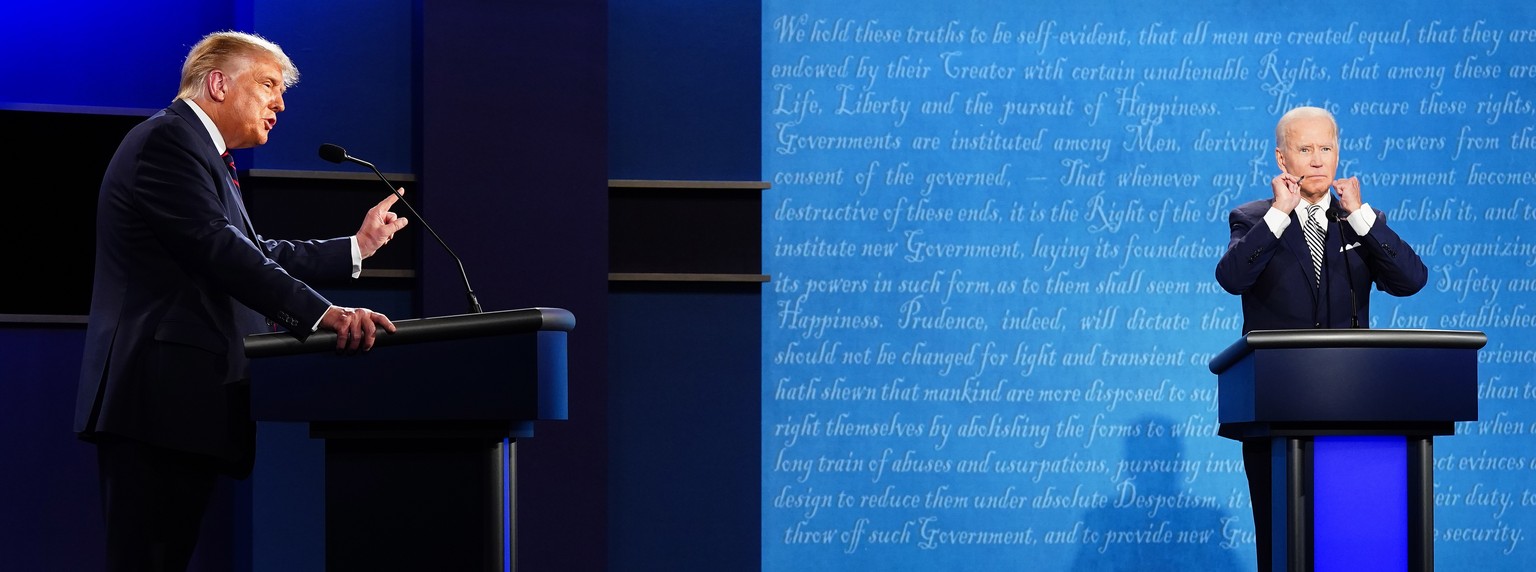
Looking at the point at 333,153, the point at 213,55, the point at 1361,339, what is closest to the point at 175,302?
the point at 333,153

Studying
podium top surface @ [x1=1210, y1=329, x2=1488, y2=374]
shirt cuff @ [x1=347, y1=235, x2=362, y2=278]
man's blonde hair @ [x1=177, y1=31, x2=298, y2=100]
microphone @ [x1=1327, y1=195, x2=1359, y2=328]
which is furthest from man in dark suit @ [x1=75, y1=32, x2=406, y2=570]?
microphone @ [x1=1327, y1=195, x2=1359, y2=328]

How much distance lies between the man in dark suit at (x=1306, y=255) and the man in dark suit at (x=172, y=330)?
2035 millimetres

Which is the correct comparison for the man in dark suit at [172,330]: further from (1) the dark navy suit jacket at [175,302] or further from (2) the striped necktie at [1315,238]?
(2) the striped necktie at [1315,238]

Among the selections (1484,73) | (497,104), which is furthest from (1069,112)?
(497,104)

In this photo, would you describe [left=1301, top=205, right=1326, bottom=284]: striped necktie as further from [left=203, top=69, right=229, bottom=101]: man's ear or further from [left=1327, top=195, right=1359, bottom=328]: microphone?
[left=203, top=69, right=229, bottom=101]: man's ear

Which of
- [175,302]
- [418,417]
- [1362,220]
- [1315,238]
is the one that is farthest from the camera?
[1315,238]

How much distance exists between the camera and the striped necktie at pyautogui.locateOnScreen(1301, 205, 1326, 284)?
131 inches

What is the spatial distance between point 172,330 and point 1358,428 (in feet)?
7.33

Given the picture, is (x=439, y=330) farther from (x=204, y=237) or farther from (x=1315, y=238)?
(x=1315, y=238)

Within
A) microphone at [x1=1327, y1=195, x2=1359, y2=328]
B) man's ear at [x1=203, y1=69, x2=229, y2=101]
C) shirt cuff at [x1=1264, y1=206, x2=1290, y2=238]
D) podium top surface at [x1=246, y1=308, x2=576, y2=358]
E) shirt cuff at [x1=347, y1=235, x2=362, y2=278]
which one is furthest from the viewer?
shirt cuff at [x1=1264, y1=206, x2=1290, y2=238]

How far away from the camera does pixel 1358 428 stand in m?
2.76

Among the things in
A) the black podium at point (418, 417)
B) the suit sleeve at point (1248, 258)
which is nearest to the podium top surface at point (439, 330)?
the black podium at point (418, 417)

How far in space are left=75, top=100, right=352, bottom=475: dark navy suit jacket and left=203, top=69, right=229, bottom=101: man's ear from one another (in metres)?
0.11

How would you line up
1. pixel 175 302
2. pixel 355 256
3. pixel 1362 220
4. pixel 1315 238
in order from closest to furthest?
1. pixel 175 302
2. pixel 355 256
3. pixel 1362 220
4. pixel 1315 238
